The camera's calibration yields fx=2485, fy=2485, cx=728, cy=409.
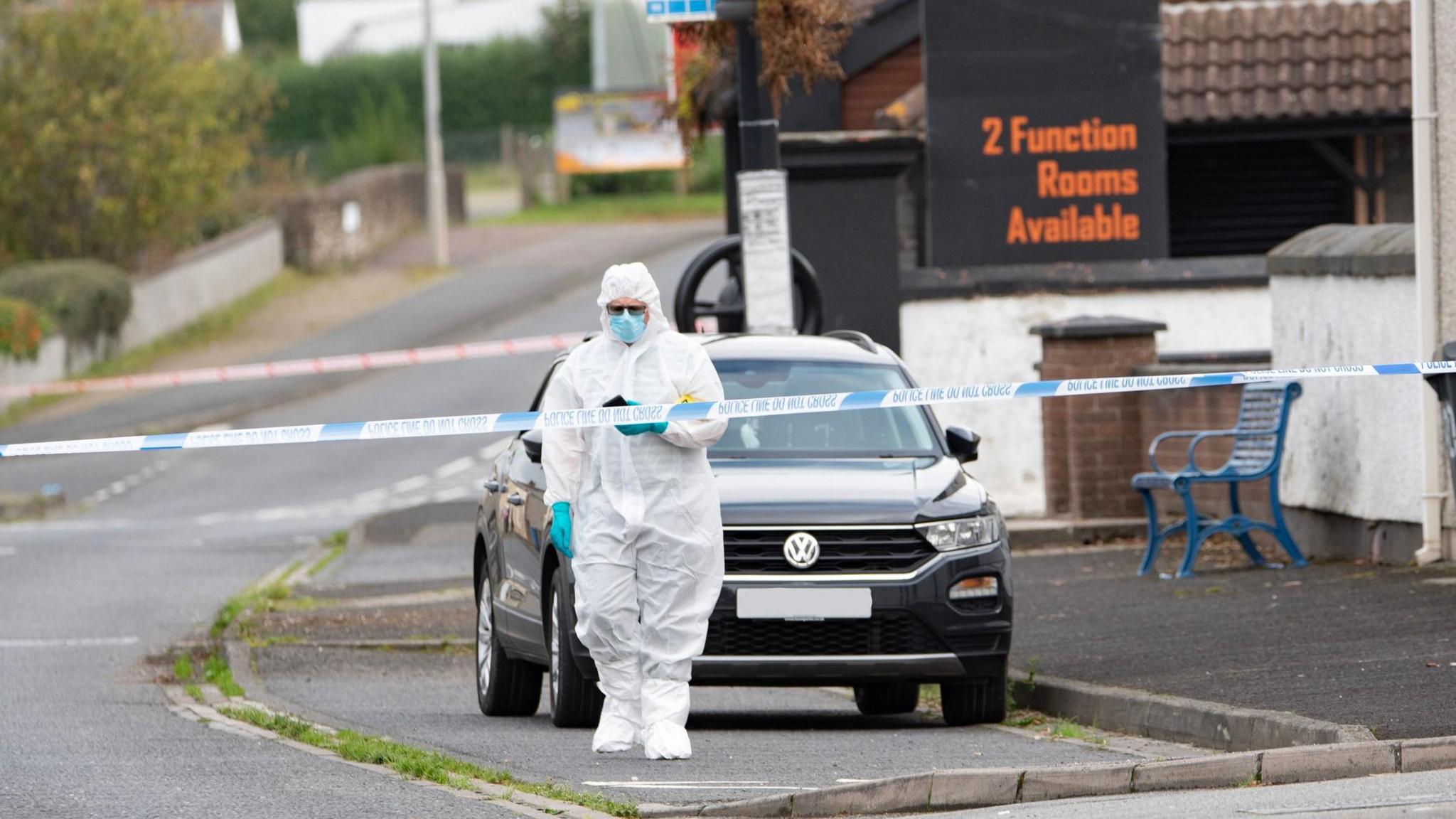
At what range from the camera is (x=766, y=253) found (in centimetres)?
1395

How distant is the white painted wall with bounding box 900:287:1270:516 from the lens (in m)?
17.9

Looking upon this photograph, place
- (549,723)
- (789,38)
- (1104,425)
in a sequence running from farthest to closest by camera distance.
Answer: (1104,425) → (789,38) → (549,723)

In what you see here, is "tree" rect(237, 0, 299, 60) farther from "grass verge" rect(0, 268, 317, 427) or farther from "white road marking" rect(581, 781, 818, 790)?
"white road marking" rect(581, 781, 818, 790)

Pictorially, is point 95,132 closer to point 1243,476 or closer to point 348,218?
point 348,218

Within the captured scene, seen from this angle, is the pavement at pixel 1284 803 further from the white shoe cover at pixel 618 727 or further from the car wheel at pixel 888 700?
the car wheel at pixel 888 700

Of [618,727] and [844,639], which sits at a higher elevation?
[844,639]

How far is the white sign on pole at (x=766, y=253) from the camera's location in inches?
549

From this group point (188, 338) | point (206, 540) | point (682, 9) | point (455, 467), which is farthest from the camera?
point (188, 338)

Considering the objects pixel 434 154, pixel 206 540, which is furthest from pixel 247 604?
pixel 434 154

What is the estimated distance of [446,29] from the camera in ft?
257

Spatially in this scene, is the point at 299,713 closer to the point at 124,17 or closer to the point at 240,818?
the point at 240,818

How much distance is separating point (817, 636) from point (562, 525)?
1283 mm

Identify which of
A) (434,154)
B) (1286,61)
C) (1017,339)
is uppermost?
(434,154)

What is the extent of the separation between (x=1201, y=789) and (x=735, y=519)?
2663 mm
